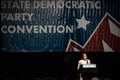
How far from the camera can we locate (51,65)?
13.7m

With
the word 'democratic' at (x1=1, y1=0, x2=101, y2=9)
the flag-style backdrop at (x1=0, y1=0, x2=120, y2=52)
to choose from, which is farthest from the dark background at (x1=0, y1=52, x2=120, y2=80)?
the word 'democratic' at (x1=1, y1=0, x2=101, y2=9)

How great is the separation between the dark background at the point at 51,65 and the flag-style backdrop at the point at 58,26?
1.13 feet

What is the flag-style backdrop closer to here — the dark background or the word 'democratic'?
the word 'democratic'

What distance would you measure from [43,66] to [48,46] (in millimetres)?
814

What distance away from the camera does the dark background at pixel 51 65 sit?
44.5ft

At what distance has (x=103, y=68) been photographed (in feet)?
45.2

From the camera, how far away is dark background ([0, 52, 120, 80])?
44.5ft

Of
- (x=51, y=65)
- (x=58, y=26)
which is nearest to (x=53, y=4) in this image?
(x=58, y=26)

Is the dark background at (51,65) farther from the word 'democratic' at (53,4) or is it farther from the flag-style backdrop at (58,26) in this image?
the word 'democratic' at (53,4)

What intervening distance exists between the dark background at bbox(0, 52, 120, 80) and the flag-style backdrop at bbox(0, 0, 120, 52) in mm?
344

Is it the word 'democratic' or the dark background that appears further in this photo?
the dark background

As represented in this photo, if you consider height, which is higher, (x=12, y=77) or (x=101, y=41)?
(x=101, y=41)

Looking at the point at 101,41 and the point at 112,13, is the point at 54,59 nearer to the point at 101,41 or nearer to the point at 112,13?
the point at 101,41

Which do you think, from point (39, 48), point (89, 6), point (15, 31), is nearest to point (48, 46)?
point (39, 48)
